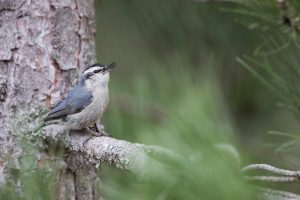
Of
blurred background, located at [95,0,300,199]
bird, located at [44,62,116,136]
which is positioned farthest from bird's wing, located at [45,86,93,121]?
blurred background, located at [95,0,300,199]

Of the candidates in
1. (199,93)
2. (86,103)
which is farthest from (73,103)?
(199,93)

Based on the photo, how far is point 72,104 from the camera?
2594 mm

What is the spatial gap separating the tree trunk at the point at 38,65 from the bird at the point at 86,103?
6 cm

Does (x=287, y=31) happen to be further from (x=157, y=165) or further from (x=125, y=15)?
(x=125, y=15)

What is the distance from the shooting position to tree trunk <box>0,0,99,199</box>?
2270mm

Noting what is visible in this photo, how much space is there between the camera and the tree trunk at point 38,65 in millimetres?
2270

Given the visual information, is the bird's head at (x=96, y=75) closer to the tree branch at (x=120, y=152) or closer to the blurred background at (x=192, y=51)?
the blurred background at (x=192, y=51)

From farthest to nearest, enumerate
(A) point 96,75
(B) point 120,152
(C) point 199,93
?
(A) point 96,75 < (B) point 120,152 < (C) point 199,93

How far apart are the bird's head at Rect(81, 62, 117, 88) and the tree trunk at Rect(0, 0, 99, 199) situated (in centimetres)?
13

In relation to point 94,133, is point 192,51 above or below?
above

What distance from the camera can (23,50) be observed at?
2289 mm

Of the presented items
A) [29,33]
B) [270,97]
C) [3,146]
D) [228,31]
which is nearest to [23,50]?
[29,33]

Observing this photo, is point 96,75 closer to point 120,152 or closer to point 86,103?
point 86,103

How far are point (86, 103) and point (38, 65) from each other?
474 mm
